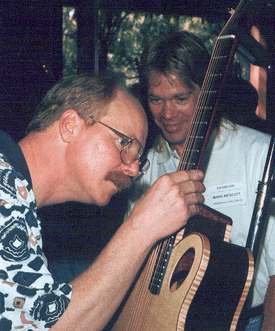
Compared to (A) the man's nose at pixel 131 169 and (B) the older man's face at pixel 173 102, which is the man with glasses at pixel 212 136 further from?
(A) the man's nose at pixel 131 169

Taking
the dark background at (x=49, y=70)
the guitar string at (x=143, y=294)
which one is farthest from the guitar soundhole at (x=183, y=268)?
the dark background at (x=49, y=70)

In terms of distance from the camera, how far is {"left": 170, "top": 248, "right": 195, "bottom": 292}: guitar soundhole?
4.04 feet

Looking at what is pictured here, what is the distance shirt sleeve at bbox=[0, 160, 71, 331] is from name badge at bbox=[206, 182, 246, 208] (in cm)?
117

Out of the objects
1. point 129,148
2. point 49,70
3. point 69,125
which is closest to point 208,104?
point 129,148

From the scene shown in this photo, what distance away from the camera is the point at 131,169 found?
56.1 inches

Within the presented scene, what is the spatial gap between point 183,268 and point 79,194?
540 millimetres

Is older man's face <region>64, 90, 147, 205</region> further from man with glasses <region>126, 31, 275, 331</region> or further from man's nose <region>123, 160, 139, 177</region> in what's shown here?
man with glasses <region>126, 31, 275, 331</region>

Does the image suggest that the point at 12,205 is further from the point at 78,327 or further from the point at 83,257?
the point at 83,257

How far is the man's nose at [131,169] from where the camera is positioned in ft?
4.62

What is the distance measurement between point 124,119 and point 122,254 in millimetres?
597

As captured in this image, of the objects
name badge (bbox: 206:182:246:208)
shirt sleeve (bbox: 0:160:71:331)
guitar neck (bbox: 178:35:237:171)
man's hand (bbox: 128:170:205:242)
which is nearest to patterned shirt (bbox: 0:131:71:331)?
shirt sleeve (bbox: 0:160:71:331)

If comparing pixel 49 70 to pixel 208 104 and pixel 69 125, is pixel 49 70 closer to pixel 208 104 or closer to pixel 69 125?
pixel 69 125

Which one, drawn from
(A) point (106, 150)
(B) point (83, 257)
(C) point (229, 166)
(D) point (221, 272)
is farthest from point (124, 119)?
(B) point (83, 257)

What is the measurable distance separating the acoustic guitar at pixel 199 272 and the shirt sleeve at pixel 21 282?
0.41m
